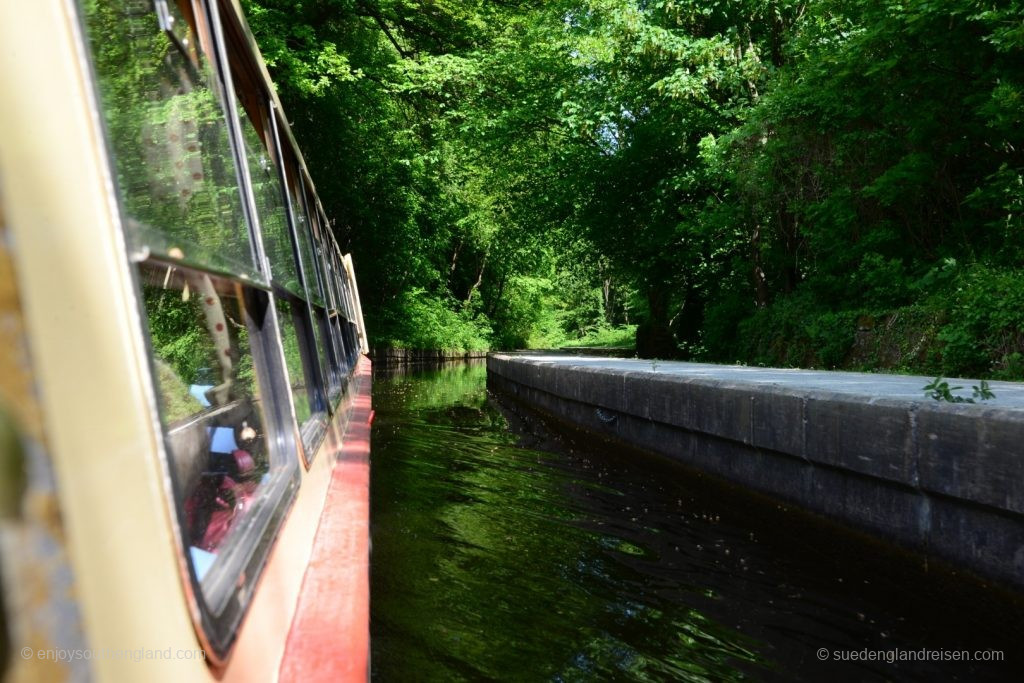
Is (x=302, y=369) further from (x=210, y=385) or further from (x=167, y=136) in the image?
(x=167, y=136)

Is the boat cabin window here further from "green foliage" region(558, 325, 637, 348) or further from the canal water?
"green foliage" region(558, 325, 637, 348)

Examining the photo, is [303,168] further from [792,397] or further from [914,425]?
[914,425]

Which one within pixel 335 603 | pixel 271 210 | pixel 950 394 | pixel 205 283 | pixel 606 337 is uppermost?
pixel 271 210

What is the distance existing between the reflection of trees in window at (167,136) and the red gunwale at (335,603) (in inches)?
26.2

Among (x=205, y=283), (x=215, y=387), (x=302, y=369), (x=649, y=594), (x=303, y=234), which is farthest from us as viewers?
(x=303, y=234)

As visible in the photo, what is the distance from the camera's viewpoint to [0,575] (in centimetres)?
51

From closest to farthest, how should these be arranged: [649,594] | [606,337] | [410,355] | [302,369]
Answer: [302,369], [649,594], [410,355], [606,337]

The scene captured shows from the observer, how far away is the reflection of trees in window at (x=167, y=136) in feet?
3.68

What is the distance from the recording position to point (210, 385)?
2377 mm

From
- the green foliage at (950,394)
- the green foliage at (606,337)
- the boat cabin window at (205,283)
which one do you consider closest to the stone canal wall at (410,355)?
the green foliage at (606,337)

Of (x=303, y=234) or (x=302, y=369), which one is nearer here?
(x=302, y=369)

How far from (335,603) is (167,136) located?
939 millimetres

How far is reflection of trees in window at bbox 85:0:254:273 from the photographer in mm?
1121

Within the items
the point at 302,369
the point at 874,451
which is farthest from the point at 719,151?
the point at 302,369
